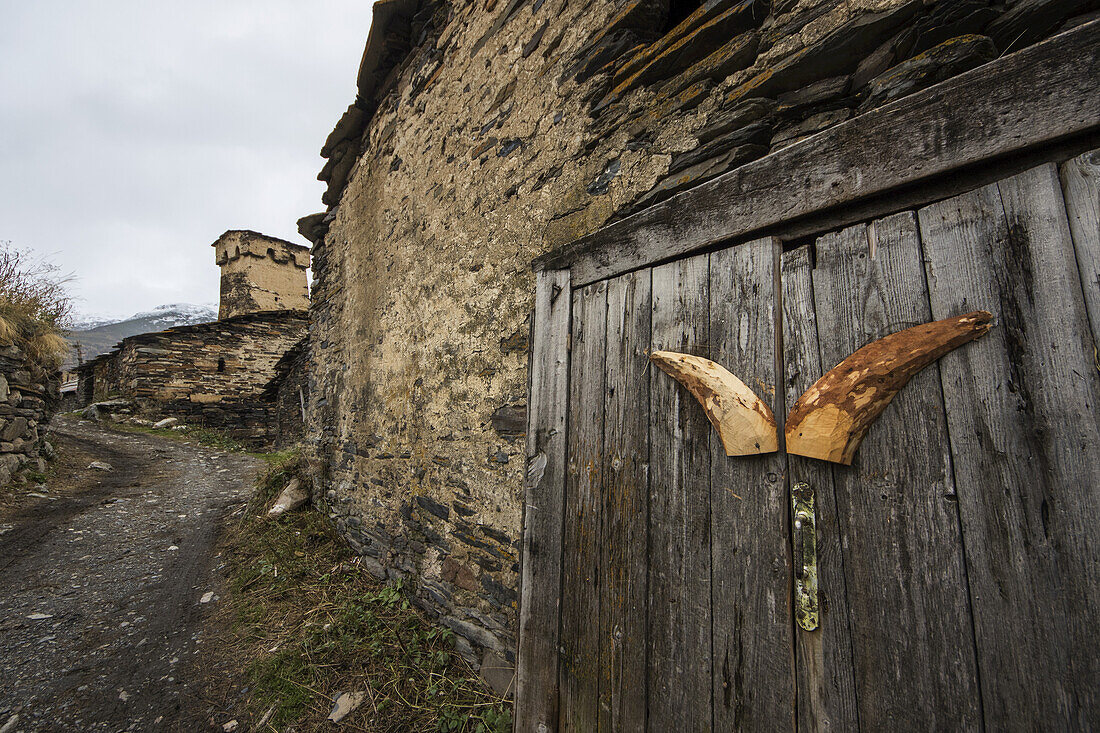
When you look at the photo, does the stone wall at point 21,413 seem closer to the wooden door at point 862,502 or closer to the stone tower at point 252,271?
the wooden door at point 862,502

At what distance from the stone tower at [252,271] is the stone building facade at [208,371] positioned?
143 inches

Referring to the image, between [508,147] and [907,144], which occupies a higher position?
[508,147]

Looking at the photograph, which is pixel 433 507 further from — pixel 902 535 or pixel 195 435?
pixel 195 435

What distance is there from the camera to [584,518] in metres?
1.52

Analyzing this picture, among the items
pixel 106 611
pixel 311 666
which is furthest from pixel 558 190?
pixel 106 611

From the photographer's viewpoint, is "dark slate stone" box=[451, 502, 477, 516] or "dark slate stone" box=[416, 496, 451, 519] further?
"dark slate stone" box=[416, 496, 451, 519]

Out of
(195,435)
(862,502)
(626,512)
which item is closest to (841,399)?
(862,502)

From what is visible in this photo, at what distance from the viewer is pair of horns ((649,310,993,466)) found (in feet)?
2.97

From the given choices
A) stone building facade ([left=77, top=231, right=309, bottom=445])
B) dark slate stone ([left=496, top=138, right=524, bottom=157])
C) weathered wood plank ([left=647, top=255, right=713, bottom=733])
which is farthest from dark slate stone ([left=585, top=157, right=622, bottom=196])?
stone building facade ([left=77, top=231, right=309, bottom=445])

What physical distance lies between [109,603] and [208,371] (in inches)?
435

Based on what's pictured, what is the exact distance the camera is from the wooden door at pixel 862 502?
777 millimetres

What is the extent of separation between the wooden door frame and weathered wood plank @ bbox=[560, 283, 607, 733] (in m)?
0.05

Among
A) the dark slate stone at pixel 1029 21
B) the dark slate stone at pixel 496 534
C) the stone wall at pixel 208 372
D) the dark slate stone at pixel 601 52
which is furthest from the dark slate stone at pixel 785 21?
the stone wall at pixel 208 372

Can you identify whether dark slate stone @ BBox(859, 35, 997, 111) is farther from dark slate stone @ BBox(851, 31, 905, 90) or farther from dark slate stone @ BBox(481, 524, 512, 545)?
dark slate stone @ BBox(481, 524, 512, 545)
